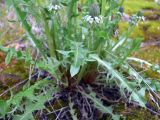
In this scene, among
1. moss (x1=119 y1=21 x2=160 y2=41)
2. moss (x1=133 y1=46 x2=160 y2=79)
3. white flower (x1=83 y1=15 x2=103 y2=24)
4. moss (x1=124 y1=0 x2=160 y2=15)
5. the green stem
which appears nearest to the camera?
white flower (x1=83 y1=15 x2=103 y2=24)

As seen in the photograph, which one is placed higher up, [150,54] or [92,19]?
[92,19]

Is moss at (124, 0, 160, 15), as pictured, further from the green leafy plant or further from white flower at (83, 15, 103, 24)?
white flower at (83, 15, 103, 24)

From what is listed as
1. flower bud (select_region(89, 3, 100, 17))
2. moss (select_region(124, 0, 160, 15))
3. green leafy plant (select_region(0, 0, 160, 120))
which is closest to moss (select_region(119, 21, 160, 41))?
moss (select_region(124, 0, 160, 15))

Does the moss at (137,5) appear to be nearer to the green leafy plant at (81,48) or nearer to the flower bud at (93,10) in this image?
the green leafy plant at (81,48)

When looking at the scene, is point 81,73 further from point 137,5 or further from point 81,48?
point 137,5

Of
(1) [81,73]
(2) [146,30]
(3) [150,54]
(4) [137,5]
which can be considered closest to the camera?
Result: (1) [81,73]

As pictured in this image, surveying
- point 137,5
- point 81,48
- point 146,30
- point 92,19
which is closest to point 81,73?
point 81,48

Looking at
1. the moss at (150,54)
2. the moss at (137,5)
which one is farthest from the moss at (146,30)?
the moss at (137,5)

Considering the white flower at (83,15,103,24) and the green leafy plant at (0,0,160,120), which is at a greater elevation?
the white flower at (83,15,103,24)

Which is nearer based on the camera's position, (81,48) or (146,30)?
(81,48)
